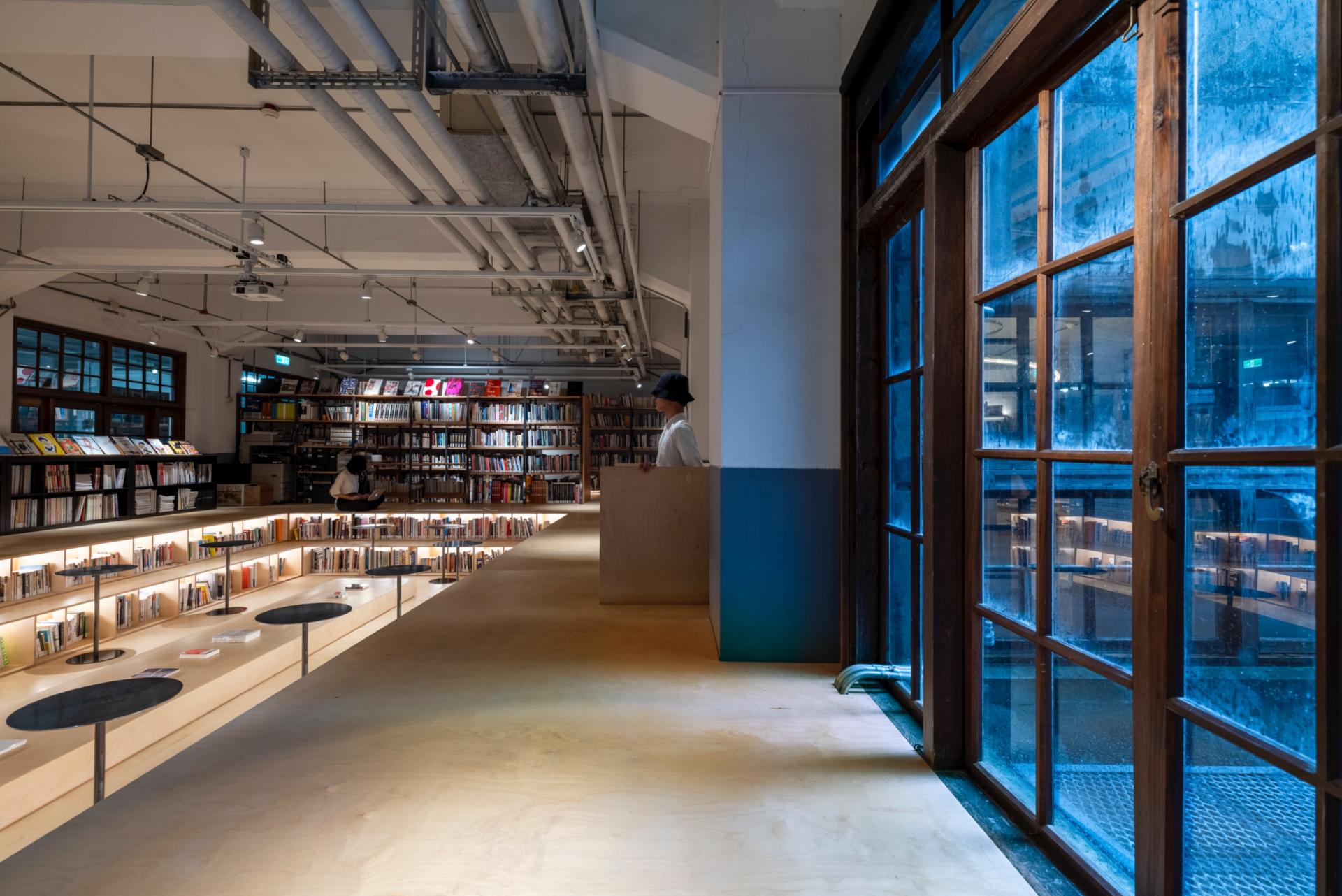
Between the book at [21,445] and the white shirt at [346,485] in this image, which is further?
the white shirt at [346,485]

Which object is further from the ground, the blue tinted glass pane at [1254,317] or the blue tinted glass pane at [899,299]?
the blue tinted glass pane at [899,299]

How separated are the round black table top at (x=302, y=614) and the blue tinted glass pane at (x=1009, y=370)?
327 centimetres

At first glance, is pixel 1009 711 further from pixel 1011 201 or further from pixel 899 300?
pixel 899 300

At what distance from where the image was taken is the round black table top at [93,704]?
7.80 feet

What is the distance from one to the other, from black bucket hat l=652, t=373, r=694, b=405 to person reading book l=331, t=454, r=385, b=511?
7.98m

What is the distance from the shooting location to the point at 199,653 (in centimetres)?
557

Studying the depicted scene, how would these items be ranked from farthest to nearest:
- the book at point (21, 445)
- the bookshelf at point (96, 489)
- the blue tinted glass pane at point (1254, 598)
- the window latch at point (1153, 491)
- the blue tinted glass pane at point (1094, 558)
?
the bookshelf at point (96, 489) < the book at point (21, 445) < the blue tinted glass pane at point (1094, 558) < the window latch at point (1153, 491) < the blue tinted glass pane at point (1254, 598)

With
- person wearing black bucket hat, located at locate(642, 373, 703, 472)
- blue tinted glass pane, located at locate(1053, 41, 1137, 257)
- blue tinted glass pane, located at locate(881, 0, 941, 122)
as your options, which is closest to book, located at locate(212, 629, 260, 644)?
person wearing black bucket hat, located at locate(642, 373, 703, 472)

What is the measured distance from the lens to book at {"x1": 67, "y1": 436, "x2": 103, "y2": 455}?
28.2 feet

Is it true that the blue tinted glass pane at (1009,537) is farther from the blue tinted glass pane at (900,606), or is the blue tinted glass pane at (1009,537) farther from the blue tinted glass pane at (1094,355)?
the blue tinted glass pane at (900,606)

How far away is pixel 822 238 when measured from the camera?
290cm

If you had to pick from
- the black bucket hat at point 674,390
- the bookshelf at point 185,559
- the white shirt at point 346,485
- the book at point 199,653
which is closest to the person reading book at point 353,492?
the white shirt at point 346,485

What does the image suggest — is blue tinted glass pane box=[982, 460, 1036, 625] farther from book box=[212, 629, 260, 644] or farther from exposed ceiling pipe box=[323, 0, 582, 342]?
book box=[212, 629, 260, 644]

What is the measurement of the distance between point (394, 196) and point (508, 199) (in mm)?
2335
